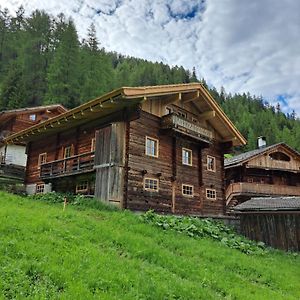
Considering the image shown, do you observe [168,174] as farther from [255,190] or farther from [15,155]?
[15,155]

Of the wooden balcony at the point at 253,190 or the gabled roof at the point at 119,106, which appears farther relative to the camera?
the wooden balcony at the point at 253,190

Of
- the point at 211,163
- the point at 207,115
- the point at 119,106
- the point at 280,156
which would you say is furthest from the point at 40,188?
the point at 280,156

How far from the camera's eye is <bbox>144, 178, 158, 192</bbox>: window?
19850 mm

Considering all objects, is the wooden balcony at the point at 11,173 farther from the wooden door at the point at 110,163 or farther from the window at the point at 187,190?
the window at the point at 187,190

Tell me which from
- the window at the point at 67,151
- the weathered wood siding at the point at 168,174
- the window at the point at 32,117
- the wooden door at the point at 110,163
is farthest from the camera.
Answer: the window at the point at 32,117

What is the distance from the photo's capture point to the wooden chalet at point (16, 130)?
32.8 meters

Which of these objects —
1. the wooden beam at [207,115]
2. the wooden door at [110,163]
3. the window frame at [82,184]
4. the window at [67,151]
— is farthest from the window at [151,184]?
the wooden beam at [207,115]

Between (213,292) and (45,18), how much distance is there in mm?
73125

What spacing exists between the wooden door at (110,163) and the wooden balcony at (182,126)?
9.81 feet

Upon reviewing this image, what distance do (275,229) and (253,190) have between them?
15730 millimetres

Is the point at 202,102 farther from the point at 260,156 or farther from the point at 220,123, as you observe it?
the point at 260,156

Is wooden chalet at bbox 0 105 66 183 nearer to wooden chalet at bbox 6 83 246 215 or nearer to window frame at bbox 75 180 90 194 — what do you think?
wooden chalet at bbox 6 83 246 215

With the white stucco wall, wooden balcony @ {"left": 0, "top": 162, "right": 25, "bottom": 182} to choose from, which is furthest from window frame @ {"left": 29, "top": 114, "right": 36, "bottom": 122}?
wooden balcony @ {"left": 0, "top": 162, "right": 25, "bottom": 182}

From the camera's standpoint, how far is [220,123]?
25844mm
